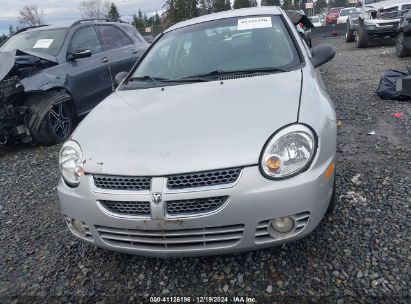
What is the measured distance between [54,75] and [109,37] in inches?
67.2

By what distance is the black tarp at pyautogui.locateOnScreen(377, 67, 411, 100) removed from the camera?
517 centimetres

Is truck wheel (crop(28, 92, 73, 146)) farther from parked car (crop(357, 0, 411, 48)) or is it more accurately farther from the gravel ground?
parked car (crop(357, 0, 411, 48))

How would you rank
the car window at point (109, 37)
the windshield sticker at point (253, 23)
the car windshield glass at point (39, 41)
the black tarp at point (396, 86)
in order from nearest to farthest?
the windshield sticker at point (253, 23) < the black tarp at point (396, 86) < the car windshield glass at point (39, 41) < the car window at point (109, 37)

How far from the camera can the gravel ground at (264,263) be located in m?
2.03

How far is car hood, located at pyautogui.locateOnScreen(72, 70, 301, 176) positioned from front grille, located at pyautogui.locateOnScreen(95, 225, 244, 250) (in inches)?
13.3

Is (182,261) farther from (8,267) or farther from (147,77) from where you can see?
(147,77)

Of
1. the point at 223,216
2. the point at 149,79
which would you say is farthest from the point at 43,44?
the point at 223,216

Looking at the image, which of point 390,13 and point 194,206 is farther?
point 390,13

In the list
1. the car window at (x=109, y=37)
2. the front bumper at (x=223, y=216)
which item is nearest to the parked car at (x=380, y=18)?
the car window at (x=109, y=37)

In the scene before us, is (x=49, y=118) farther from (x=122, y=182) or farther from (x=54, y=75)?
(x=122, y=182)

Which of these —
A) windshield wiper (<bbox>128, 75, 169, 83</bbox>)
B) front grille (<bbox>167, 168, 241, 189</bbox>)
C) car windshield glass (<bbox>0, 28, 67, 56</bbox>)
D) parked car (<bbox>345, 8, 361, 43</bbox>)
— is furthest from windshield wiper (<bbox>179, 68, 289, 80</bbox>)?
parked car (<bbox>345, 8, 361, 43</bbox>)

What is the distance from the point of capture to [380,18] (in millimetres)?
10797

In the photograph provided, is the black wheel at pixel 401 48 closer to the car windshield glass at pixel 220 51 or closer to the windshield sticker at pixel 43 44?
the car windshield glass at pixel 220 51

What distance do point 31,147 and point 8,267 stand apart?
3063 millimetres
